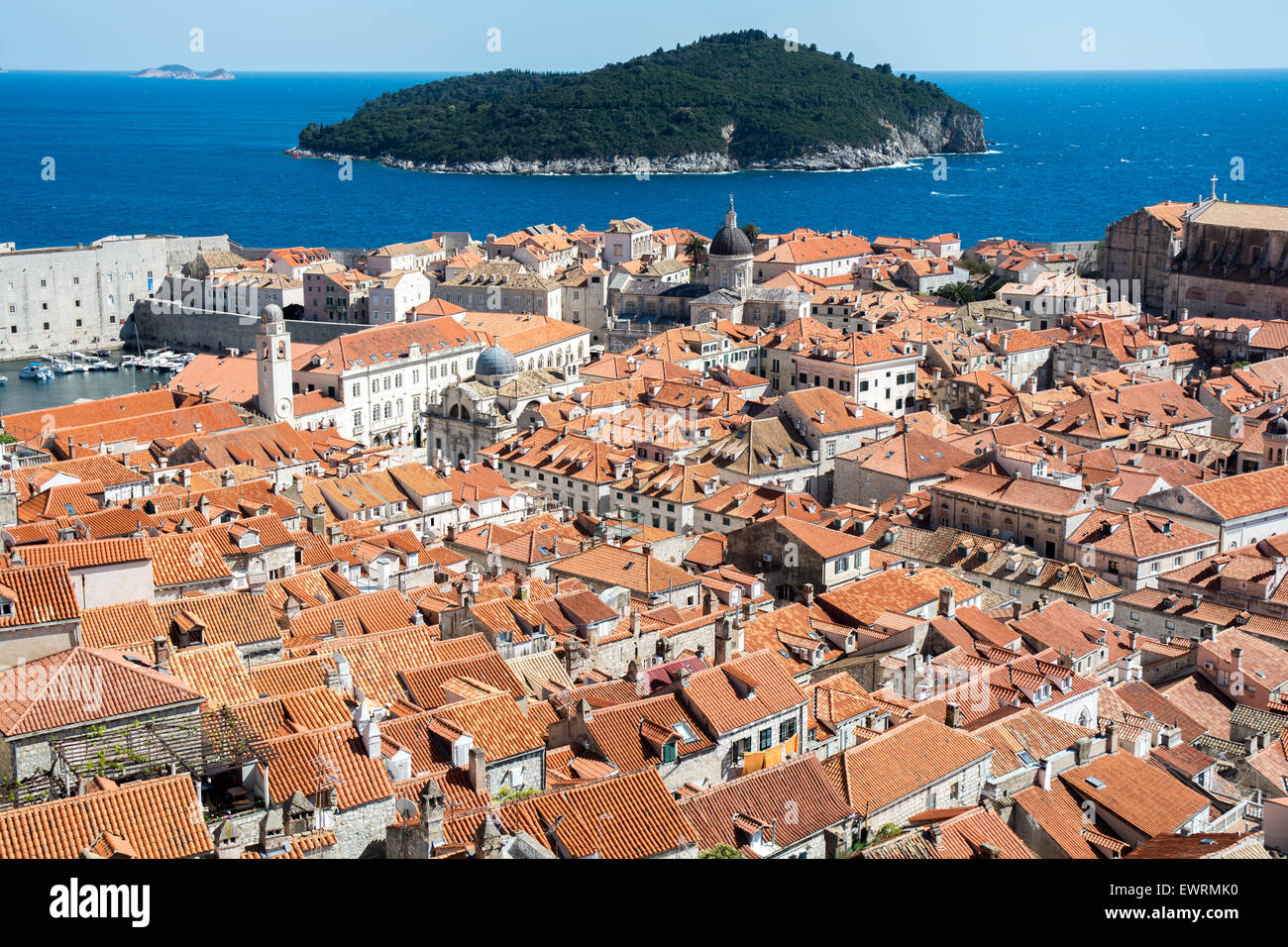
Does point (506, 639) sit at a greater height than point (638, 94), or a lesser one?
lesser

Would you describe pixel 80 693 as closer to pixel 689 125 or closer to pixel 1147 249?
pixel 1147 249

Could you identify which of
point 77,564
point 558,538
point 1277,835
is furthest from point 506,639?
point 558,538

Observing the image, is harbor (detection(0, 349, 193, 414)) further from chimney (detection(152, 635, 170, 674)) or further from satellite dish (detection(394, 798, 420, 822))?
satellite dish (detection(394, 798, 420, 822))

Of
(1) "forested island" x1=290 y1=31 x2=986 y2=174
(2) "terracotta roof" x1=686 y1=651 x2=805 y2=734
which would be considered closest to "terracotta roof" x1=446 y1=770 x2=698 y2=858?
(2) "terracotta roof" x1=686 y1=651 x2=805 y2=734

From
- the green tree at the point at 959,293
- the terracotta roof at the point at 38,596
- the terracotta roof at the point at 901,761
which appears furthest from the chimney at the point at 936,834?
the green tree at the point at 959,293
